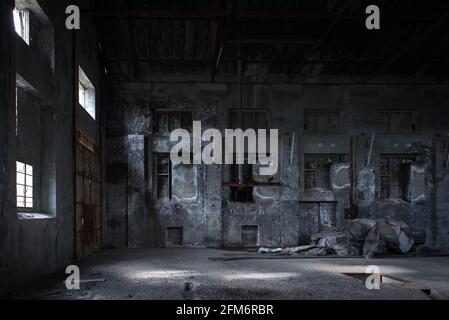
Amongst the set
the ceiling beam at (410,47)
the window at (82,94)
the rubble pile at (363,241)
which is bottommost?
the rubble pile at (363,241)

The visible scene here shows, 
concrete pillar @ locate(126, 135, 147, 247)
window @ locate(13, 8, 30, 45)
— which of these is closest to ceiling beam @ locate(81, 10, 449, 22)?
window @ locate(13, 8, 30, 45)

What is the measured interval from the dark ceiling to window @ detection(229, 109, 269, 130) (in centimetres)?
131

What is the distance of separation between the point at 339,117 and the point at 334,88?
3.31 feet

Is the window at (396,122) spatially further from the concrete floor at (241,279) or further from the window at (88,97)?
the window at (88,97)

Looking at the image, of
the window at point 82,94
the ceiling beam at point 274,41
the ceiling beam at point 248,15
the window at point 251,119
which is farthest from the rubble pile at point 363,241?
the window at point 82,94

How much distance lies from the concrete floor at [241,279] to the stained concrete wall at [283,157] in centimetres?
333

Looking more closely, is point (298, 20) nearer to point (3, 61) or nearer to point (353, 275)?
point (353, 275)

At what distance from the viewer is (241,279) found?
25.2ft

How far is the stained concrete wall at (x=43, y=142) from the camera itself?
19.4ft

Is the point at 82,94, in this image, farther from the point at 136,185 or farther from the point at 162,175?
the point at 162,175
